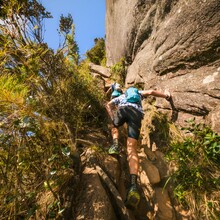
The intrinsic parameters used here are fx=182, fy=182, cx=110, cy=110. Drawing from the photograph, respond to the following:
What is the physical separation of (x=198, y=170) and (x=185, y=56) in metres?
2.71

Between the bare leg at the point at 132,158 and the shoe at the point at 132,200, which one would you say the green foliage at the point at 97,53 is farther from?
the shoe at the point at 132,200

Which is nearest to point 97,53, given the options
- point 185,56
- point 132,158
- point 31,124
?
point 185,56

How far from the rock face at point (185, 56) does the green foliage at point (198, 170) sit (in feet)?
1.21

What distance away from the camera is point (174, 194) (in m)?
3.14

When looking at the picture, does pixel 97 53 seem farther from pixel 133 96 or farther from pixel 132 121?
pixel 132 121

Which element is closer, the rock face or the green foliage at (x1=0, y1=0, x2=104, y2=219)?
the green foliage at (x1=0, y1=0, x2=104, y2=219)

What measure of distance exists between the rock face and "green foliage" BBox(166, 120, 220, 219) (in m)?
0.37

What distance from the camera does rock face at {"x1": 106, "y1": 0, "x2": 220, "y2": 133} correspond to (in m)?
3.82

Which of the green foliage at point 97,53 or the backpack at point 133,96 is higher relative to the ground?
the green foliage at point 97,53

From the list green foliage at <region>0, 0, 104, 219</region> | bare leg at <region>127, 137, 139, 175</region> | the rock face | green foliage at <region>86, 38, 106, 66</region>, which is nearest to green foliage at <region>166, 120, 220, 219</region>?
the rock face

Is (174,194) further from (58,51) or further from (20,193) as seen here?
(58,51)

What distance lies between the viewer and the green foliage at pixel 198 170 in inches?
112

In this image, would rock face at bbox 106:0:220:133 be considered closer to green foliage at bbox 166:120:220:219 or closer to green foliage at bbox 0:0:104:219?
green foliage at bbox 166:120:220:219

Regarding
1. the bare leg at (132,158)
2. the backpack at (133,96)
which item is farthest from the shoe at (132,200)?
the backpack at (133,96)
